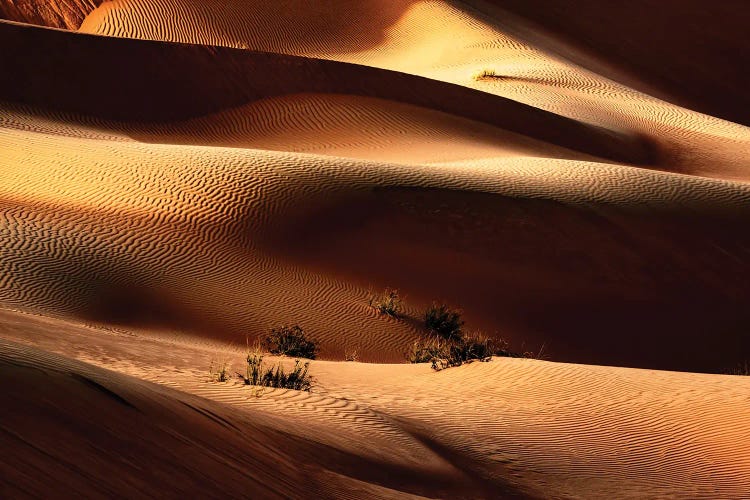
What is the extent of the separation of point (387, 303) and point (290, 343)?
2.47 metres

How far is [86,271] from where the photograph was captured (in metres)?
14.9

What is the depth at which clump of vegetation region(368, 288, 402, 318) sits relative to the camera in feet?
52.6

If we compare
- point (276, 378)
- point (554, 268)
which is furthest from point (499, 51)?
point (276, 378)

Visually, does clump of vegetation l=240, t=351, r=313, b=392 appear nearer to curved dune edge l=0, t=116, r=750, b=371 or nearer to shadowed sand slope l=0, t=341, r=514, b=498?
shadowed sand slope l=0, t=341, r=514, b=498

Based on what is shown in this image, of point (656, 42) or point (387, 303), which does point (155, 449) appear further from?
point (656, 42)

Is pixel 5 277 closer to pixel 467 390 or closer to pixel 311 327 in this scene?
pixel 311 327

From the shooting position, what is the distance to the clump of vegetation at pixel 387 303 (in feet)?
52.6

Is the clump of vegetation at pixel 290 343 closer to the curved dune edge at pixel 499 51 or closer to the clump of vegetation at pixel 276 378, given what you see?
the clump of vegetation at pixel 276 378

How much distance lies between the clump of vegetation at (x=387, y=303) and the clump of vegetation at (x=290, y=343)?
5.30 ft

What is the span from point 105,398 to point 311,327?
9.45 meters

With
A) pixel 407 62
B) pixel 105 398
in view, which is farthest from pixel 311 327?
pixel 407 62

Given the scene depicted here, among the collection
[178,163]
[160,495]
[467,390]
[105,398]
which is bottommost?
[160,495]

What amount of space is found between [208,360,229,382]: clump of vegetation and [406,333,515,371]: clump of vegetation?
2.77 metres

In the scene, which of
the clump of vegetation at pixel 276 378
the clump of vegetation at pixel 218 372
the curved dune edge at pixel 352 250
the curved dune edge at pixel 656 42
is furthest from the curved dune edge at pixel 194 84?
the clump of vegetation at pixel 276 378
